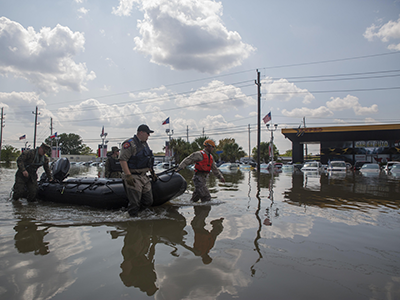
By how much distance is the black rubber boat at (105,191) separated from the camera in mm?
5840

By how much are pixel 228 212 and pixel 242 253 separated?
2.40 metres

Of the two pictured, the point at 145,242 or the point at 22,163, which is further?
the point at 22,163

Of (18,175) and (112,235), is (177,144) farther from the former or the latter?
(112,235)

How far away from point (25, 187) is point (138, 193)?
3904 mm

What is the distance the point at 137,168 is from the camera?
5172 mm

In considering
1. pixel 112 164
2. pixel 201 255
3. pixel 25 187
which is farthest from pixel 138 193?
pixel 25 187

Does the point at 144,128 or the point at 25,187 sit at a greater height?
the point at 144,128

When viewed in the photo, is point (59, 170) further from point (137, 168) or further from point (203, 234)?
point (203, 234)

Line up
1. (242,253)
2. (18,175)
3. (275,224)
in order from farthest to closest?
(18,175) → (275,224) → (242,253)

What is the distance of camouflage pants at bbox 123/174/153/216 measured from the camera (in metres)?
5.05

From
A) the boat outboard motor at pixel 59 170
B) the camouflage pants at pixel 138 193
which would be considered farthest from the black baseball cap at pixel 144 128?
the boat outboard motor at pixel 59 170

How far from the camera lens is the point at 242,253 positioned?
3.15 m

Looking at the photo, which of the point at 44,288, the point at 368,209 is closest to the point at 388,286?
the point at 44,288

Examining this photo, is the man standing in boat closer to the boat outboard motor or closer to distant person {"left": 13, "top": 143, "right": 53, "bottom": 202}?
distant person {"left": 13, "top": 143, "right": 53, "bottom": 202}
